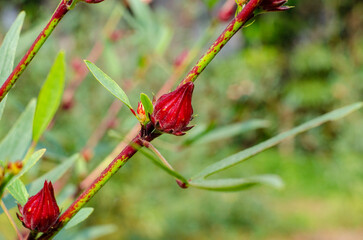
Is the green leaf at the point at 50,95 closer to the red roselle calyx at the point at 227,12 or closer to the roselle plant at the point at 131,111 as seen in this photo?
the roselle plant at the point at 131,111

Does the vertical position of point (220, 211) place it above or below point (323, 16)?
above

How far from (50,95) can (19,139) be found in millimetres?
73

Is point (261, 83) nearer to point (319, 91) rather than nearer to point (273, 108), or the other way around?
point (273, 108)

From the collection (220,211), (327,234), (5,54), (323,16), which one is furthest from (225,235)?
(323,16)

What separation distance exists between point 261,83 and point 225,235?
81.4 inches

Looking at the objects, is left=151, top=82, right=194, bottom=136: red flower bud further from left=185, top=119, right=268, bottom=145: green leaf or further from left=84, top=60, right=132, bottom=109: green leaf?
left=185, top=119, right=268, bottom=145: green leaf

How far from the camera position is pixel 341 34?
4.25 meters

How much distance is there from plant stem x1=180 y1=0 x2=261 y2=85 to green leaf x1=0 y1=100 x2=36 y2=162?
0.10 m

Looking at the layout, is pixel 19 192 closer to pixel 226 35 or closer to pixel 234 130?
pixel 226 35

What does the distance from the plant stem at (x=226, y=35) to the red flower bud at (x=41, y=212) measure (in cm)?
7

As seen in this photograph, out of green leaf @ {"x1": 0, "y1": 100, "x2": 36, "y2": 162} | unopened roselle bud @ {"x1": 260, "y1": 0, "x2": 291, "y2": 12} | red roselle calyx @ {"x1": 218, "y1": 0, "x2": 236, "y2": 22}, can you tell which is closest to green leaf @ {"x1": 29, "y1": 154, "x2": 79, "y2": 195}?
green leaf @ {"x1": 0, "y1": 100, "x2": 36, "y2": 162}

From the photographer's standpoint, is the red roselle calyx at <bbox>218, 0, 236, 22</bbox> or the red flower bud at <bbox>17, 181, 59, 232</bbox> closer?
the red flower bud at <bbox>17, 181, 59, 232</bbox>

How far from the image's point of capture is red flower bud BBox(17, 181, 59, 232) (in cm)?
17

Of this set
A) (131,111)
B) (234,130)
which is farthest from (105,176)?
(234,130)
